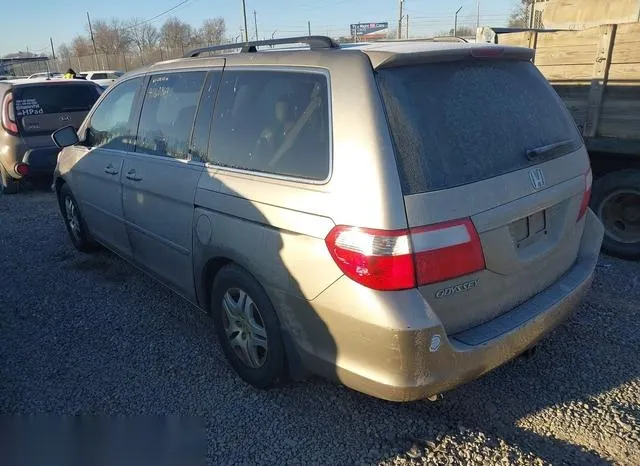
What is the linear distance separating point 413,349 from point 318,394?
1.01 metres

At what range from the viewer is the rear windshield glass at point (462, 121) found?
7.09 ft

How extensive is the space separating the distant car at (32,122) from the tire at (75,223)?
287 cm

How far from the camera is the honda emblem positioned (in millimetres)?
2469

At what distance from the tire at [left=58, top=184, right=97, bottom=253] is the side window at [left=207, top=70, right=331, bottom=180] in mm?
2657

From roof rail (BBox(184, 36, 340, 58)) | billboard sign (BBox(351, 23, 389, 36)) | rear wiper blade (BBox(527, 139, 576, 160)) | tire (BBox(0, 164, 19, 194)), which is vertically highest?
billboard sign (BBox(351, 23, 389, 36))

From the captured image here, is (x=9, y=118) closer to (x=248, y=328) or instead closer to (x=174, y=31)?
(x=248, y=328)

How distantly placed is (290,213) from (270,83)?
2.56 ft

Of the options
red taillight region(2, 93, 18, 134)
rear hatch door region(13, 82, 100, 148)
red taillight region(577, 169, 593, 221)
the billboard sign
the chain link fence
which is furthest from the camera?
the billboard sign

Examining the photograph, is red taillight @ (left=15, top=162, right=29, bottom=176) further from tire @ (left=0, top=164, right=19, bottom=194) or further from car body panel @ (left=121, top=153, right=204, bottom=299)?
car body panel @ (left=121, top=153, right=204, bottom=299)

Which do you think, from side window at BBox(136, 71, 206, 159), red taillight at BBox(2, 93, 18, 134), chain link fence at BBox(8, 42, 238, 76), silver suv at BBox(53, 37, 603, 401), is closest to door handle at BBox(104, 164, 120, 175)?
side window at BBox(136, 71, 206, 159)

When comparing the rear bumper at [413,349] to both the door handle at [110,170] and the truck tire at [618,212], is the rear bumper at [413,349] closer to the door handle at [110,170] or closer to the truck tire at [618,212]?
the door handle at [110,170]

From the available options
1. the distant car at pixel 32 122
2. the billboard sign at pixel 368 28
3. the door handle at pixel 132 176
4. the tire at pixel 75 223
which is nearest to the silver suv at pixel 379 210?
the door handle at pixel 132 176

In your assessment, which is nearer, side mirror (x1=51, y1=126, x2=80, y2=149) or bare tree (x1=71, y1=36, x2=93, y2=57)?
side mirror (x1=51, y1=126, x2=80, y2=149)

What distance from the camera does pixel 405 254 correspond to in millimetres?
2041
